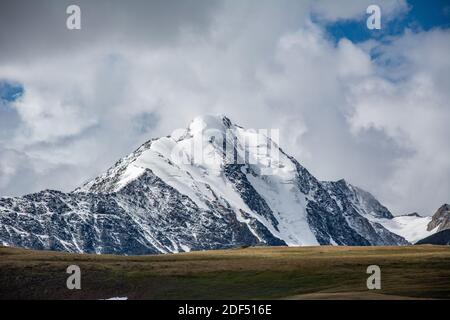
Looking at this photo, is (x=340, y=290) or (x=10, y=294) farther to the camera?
(x=10, y=294)

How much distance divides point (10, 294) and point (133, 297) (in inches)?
762

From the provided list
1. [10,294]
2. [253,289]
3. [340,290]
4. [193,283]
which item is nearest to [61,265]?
[10,294]

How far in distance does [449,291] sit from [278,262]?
49.5m

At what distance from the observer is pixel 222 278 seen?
14738cm

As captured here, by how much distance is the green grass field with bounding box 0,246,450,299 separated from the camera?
132 m

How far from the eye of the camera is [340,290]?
127 meters

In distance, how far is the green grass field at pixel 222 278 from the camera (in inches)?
5217

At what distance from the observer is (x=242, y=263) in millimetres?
165750

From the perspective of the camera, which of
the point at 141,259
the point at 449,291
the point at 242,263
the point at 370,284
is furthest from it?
the point at 141,259
